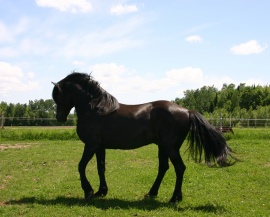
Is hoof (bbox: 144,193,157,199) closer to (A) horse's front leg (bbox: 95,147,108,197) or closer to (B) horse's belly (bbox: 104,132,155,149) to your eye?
(A) horse's front leg (bbox: 95,147,108,197)

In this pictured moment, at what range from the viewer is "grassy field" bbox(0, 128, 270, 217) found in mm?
6384

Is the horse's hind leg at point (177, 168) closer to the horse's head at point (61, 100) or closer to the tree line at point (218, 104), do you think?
the horse's head at point (61, 100)

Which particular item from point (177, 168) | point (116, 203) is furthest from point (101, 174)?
point (177, 168)

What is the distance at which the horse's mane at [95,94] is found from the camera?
23.9 feet

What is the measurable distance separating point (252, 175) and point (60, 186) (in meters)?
5.81

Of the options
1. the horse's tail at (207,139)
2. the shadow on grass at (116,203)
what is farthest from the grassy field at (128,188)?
the horse's tail at (207,139)

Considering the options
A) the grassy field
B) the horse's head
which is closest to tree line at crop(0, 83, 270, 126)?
the grassy field

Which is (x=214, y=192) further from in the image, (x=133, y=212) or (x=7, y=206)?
(x=7, y=206)

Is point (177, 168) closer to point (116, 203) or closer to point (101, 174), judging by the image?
point (116, 203)

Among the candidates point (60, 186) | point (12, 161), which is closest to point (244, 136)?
point (12, 161)

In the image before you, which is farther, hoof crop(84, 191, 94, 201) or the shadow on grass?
hoof crop(84, 191, 94, 201)

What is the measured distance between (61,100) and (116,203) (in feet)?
8.76

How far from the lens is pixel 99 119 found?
284 inches

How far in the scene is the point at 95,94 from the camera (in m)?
7.46
